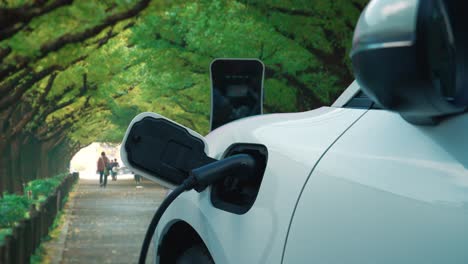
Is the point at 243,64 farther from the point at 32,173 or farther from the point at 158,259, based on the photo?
the point at 32,173

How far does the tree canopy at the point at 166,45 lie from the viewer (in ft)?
56.6

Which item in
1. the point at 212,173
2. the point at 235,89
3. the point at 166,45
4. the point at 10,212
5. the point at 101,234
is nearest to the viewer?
the point at 212,173

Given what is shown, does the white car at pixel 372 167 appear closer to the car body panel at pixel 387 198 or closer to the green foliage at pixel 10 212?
the car body panel at pixel 387 198

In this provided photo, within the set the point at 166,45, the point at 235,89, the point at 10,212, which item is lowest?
the point at 166,45

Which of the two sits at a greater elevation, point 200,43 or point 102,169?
point 200,43

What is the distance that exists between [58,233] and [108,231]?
1.22m

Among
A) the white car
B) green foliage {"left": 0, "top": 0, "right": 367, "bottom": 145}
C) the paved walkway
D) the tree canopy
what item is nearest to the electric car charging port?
the white car

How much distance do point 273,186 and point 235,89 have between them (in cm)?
128

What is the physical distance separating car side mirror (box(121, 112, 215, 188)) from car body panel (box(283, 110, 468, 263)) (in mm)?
719

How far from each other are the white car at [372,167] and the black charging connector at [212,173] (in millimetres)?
46

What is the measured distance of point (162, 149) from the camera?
9.59 ft

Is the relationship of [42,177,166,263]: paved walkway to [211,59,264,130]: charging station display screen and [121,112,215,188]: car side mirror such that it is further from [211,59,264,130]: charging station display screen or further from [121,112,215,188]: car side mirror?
[121,112,215,188]: car side mirror

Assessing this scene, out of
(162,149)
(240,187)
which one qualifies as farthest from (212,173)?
(162,149)

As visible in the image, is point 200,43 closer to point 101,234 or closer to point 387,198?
point 101,234
